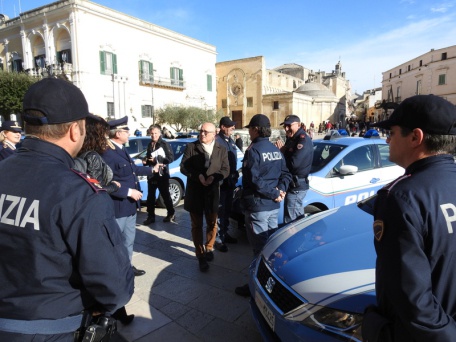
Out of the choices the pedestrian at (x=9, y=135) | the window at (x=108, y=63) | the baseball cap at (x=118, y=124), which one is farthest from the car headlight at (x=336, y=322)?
the window at (x=108, y=63)

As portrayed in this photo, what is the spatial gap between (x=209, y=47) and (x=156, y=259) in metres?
33.7

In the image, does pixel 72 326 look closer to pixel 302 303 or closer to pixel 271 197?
pixel 302 303

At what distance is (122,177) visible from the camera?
10.7ft

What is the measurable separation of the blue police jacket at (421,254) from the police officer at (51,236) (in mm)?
1111

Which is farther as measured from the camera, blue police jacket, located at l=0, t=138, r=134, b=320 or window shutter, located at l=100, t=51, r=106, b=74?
window shutter, located at l=100, t=51, r=106, b=74

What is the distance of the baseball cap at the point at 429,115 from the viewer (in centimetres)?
126

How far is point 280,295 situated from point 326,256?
429 millimetres

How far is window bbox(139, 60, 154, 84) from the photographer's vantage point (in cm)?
2761

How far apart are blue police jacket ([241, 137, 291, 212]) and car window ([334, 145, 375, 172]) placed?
190 centimetres

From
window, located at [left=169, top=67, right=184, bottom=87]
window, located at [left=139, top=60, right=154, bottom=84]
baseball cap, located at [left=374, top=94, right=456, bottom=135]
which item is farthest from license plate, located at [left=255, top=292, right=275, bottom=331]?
window, located at [left=169, top=67, right=184, bottom=87]

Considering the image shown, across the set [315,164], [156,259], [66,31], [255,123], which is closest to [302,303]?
[255,123]

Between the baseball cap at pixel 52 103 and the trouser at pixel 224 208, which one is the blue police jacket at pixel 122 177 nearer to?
the trouser at pixel 224 208

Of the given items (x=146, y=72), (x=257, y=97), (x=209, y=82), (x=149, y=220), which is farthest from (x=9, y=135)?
(x=257, y=97)

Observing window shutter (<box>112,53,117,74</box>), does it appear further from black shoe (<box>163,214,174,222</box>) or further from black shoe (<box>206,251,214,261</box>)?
black shoe (<box>206,251,214,261</box>)
